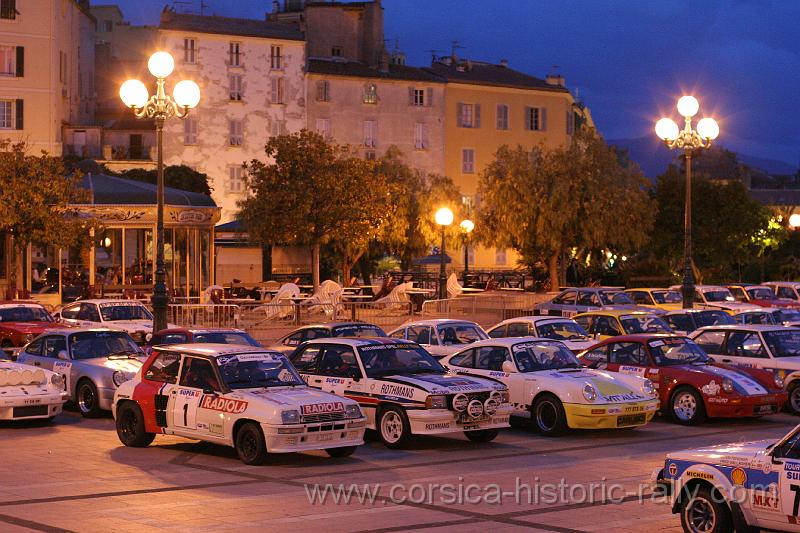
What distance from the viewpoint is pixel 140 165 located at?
77.2m

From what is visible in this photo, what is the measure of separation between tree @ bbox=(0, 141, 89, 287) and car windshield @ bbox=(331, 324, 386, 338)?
18978mm

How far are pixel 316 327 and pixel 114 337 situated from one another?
384 cm

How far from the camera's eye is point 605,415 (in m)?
18.2

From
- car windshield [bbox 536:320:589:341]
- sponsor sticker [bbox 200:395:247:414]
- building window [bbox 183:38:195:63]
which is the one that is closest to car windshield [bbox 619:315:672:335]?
car windshield [bbox 536:320:589:341]

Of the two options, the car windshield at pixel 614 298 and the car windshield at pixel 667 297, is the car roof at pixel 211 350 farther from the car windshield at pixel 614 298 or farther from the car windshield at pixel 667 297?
the car windshield at pixel 667 297

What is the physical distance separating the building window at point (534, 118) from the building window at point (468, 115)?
12.3ft

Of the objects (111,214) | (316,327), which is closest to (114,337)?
(316,327)

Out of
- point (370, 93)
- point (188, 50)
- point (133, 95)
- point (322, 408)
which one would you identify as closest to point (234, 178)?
point (188, 50)

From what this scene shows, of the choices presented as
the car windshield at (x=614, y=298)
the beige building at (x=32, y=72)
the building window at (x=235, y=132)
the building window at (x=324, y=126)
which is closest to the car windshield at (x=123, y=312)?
the car windshield at (x=614, y=298)

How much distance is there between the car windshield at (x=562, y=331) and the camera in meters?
24.8

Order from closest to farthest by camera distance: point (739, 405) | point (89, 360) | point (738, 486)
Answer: point (738, 486), point (739, 405), point (89, 360)

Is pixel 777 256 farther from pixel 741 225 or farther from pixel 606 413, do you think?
pixel 606 413

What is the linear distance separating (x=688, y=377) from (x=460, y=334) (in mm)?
5693

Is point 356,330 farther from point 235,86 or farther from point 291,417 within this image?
point 235,86
